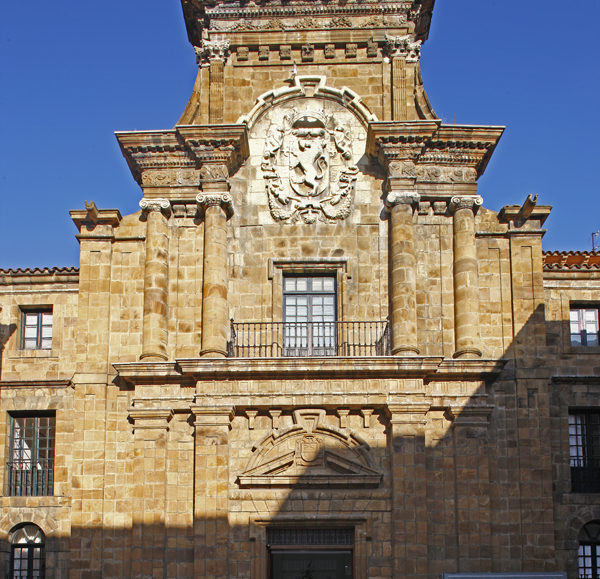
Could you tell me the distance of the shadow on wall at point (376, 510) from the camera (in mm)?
24000

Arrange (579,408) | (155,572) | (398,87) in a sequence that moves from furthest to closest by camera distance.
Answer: (398,87)
(579,408)
(155,572)

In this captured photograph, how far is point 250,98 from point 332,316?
5.94 meters

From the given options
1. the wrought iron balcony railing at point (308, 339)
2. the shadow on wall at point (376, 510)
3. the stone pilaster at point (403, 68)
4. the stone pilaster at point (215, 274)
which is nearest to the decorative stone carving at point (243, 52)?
the stone pilaster at point (403, 68)

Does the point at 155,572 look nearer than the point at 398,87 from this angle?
Yes

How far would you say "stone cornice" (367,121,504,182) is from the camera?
86.3 ft

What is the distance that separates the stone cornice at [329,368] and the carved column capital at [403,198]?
392 cm

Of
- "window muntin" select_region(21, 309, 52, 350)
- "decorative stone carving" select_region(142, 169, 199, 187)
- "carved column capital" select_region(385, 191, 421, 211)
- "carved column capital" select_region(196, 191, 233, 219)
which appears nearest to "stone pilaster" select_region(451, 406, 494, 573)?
"carved column capital" select_region(385, 191, 421, 211)

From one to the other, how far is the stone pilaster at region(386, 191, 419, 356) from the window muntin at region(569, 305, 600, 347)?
4.18 meters

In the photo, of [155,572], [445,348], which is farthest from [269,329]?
[155,572]

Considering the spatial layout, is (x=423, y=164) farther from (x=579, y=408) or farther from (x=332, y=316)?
(x=579, y=408)

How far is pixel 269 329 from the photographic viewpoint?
26.0 metres

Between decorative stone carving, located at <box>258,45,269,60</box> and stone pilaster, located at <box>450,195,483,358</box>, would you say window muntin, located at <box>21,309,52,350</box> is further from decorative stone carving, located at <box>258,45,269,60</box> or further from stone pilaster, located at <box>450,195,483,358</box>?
stone pilaster, located at <box>450,195,483,358</box>

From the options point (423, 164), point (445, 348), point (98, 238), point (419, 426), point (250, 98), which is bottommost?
point (419, 426)

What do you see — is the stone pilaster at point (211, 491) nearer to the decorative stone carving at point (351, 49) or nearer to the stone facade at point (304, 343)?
the stone facade at point (304, 343)
